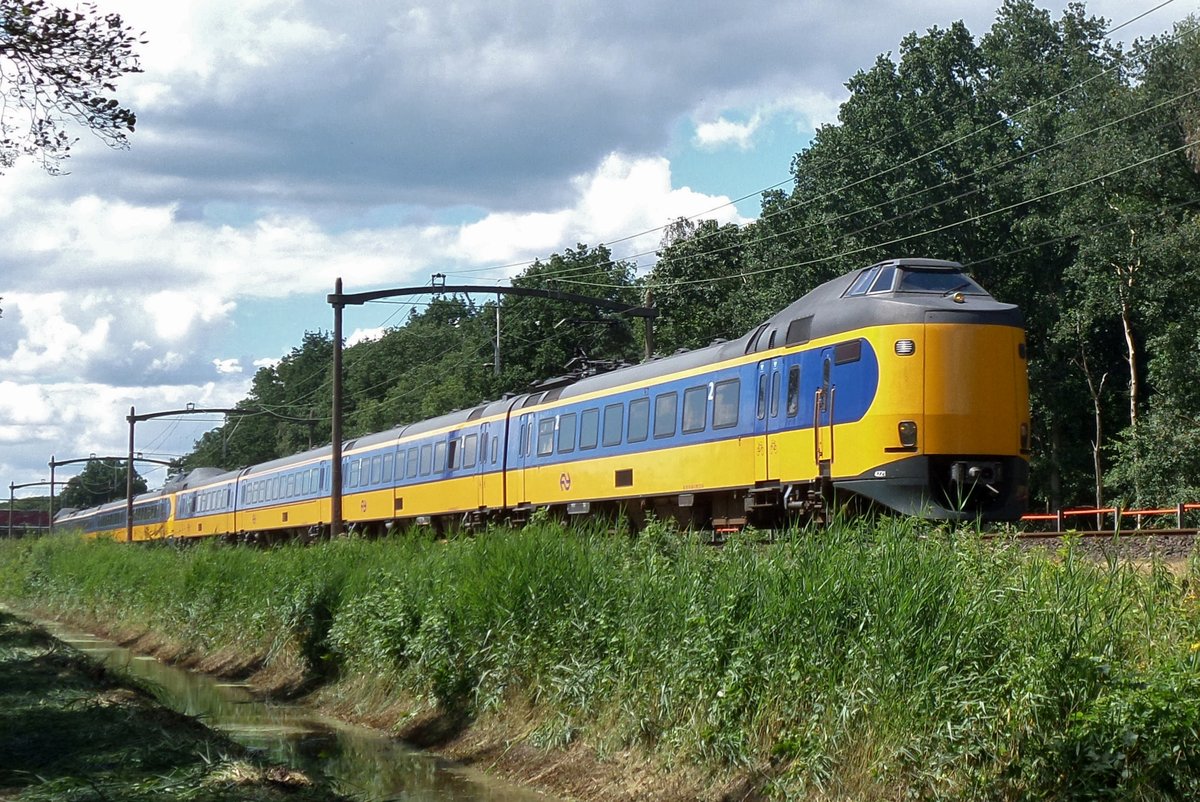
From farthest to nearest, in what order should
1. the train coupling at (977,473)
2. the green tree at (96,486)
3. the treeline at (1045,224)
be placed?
the green tree at (96,486) → the treeline at (1045,224) → the train coupling at (977,473)

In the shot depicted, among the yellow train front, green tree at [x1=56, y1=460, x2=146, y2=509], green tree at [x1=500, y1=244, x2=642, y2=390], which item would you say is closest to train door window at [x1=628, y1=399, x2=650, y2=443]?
the yellow train front

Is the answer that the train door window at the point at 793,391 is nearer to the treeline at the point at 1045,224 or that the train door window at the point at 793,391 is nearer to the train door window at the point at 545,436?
the train door window at the point at 545,436

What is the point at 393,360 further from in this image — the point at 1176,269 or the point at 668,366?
the point at 668,366

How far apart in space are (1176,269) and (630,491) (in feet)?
77.0

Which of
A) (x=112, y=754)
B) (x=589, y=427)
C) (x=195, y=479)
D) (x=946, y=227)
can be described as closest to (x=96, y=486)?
(x=195, y=479)

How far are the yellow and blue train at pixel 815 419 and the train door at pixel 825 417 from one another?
0.02 m

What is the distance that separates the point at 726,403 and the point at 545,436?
738 centimetres

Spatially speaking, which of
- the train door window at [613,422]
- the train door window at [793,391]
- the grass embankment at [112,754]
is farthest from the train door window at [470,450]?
the grass embankment at [112,754]

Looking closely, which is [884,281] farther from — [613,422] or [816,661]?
[816,661]

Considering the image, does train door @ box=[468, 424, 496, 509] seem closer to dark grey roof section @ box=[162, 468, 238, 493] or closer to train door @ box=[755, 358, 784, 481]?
train door @ box=[755, 358, 784, 481]

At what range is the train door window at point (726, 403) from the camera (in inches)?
775

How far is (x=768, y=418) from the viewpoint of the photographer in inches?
736

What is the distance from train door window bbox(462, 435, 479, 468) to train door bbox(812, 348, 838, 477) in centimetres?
1372

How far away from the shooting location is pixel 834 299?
18047 mm
